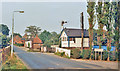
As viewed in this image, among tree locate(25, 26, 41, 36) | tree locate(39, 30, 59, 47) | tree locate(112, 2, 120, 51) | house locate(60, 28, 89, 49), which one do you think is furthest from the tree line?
tree locate(25, 26, 41, 36)

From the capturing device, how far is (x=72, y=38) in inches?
1368

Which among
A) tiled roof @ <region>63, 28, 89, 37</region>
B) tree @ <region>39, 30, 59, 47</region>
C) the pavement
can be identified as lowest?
the pavement

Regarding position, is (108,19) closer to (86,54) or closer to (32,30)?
(86,54)

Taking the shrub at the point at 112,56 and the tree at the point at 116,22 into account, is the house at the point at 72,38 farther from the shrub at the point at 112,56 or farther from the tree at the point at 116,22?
the tree at the point at 116,22

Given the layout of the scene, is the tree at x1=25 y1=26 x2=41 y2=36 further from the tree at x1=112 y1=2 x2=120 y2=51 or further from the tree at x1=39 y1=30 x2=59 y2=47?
the tree at x1=112 y1=2 x2=120 y2=51

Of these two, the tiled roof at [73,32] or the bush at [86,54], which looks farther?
the tiled roof at [73,32]

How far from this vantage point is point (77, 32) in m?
36.6

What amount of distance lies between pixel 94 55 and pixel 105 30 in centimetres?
462

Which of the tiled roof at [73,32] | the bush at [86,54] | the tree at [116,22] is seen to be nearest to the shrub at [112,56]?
the tree at [116,22]

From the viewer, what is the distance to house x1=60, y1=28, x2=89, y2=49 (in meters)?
33.7

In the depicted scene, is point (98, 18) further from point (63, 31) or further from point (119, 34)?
point (63, 31)

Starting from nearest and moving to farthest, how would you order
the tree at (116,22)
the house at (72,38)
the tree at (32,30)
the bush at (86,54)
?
the tree at (116,22), the bush at (86,54), the house at (72,38), the tree at (32,30)

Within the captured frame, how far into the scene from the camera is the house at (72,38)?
33.7 m

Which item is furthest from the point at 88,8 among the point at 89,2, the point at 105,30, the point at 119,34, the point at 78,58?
the point at 78,58
